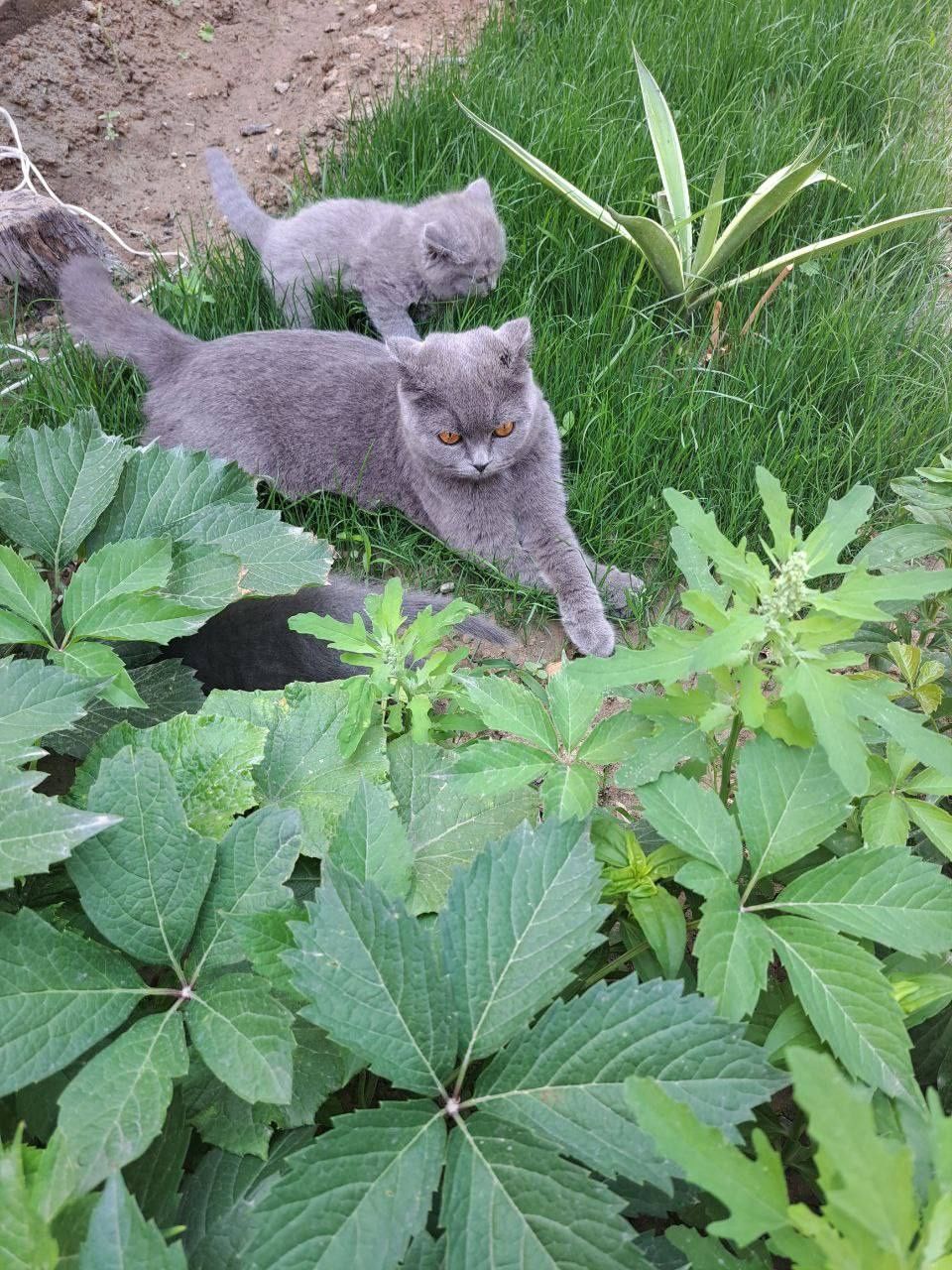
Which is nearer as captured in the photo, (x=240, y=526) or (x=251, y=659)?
(x=240, y=526)

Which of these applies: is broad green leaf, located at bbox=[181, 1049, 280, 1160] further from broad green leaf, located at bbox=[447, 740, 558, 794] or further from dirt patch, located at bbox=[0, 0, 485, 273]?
dirt patch, located at bbox=[0, 0, 485, 273]

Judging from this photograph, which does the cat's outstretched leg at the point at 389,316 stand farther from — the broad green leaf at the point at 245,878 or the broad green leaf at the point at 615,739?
the broad green leaf at the point at 245,878

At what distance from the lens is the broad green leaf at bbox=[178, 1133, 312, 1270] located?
0.75 m

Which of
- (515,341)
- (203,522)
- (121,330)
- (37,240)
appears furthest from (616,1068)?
(37,240)

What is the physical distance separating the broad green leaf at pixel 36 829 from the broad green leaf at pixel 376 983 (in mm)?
226

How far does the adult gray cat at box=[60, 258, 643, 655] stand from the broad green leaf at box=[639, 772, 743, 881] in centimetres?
121

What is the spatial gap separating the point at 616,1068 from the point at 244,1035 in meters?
0.32

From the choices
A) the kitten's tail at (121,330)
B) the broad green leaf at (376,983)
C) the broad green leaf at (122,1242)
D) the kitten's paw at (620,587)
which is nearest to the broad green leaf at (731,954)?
the broad green leaf at (376,983)

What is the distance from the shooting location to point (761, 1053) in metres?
0.74

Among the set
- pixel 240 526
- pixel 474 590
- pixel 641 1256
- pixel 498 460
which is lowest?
pixel 474 590

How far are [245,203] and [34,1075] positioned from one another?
2629 millimetres

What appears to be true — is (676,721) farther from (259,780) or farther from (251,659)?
(251,659)

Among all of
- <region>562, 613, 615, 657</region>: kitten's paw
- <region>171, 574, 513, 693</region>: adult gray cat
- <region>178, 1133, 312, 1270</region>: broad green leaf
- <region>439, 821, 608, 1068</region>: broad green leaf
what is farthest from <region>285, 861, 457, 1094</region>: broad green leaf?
<region>562, 613, 615, 657</region>: kitten's paw

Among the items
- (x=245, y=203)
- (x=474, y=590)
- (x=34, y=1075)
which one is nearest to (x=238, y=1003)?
(x=34, y=1075)
